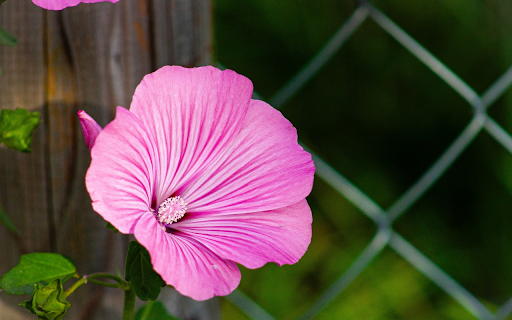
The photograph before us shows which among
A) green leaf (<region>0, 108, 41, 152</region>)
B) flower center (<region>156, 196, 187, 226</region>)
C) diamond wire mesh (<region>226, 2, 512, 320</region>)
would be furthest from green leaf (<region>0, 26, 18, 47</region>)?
diamond wire mesh (<region>226, 2, 512, 320</region>)

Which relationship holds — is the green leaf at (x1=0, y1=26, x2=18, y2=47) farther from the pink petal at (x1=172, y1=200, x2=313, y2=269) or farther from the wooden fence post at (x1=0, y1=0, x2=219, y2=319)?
the pink petal at (x1=172, y1=200, x2=313, y2=269)

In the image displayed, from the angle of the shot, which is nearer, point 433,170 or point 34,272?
point 34,272

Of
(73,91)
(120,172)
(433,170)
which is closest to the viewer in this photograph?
(120,172)

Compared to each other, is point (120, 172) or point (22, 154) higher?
point (120, 172)

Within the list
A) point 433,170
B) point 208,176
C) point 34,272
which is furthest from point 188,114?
point 433,170

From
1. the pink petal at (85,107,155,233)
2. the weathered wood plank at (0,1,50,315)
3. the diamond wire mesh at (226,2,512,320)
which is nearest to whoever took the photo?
the pink petal at (85,107,155,233)

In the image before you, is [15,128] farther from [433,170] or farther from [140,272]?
[433,170]

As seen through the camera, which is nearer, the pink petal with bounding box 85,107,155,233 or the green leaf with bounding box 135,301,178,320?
the pink petal with bounding box 85,107,155,233

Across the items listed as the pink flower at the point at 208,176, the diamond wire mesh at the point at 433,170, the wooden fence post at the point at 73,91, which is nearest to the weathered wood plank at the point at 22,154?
the wooden fence post at the point at 73,91
